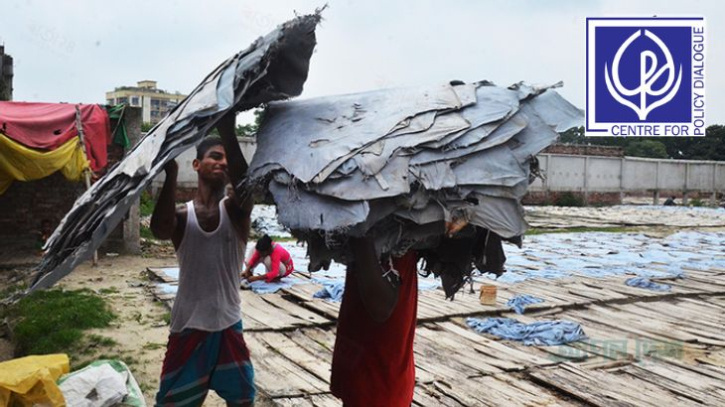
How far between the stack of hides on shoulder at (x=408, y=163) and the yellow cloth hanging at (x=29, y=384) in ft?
6.86

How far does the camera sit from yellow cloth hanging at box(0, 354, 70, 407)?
292cm

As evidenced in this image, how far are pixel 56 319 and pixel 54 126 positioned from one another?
12.7 ft

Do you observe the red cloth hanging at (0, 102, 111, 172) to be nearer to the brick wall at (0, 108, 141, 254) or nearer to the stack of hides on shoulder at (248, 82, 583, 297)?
the brick wall at (0, 108, 141, 254)

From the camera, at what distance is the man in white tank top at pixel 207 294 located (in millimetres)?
2471

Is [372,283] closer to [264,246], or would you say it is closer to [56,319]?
[56,319]

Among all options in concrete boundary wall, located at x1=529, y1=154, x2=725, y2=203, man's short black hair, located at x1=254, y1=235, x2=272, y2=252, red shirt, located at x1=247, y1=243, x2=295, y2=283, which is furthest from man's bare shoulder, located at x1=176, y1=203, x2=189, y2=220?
concrete boundary wall, located at x1=529, y1=154, x2=725, y2=203

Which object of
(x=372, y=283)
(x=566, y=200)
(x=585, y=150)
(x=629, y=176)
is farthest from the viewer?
(x=629, y=176)

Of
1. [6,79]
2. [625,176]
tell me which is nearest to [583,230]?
[625,176]

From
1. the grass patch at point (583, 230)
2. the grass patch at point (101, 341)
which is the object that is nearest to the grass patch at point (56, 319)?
the grass patch at point (101, 341)

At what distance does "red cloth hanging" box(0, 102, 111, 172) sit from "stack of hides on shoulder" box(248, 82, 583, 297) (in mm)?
7325

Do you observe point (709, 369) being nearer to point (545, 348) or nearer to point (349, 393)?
point (545, 348)

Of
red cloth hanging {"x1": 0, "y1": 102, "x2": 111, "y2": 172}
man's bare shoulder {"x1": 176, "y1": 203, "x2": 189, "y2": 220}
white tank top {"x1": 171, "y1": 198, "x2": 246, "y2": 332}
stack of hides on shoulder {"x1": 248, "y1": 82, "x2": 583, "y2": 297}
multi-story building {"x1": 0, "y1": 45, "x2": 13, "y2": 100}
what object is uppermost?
multi-story building {"x1": 0, "y1": 45, "x2": 13, "y2": 100}

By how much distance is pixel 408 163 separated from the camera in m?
1.57

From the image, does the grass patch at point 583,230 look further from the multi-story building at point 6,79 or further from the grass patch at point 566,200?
the multi-story building at point 6,79
